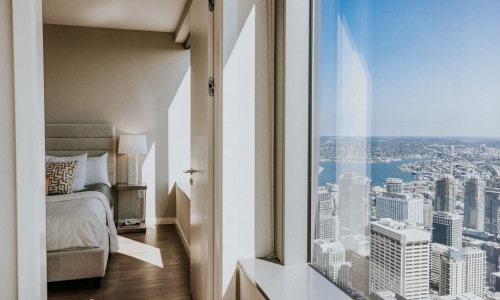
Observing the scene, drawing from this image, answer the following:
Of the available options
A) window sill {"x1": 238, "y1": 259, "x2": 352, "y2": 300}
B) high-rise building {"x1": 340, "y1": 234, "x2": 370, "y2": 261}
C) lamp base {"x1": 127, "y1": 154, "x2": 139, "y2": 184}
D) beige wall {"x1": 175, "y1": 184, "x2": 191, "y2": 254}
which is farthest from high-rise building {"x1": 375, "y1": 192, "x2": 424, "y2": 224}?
lamp base {"x1": 127, "y1": 154, "x2": 139, "y2": 184}

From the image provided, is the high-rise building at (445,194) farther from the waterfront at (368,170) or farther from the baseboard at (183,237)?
the baseboard at (183,237)

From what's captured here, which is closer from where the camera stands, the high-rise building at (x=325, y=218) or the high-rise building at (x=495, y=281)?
the high-rise building at (x=495, y=281)

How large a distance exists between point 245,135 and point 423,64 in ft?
3.13

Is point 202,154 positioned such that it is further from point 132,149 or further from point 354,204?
point 132,149

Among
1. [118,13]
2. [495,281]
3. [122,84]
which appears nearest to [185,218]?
[122,84]

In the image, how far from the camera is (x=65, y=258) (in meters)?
3.06

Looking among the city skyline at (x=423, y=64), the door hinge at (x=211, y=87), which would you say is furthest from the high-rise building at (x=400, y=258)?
the door hinge at (x=211, y=87)

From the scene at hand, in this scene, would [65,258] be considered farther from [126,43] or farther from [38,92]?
[126,43]

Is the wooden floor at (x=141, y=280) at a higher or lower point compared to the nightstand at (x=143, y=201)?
lower

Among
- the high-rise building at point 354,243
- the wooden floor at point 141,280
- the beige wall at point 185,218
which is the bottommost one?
the wooden floor at point 141,280

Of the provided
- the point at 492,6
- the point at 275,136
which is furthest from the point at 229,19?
the point at 492,6

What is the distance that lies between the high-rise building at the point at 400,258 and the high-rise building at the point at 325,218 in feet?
0.94

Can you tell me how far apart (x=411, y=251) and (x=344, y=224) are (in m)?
0.42

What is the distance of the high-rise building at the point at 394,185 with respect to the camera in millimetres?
1237
